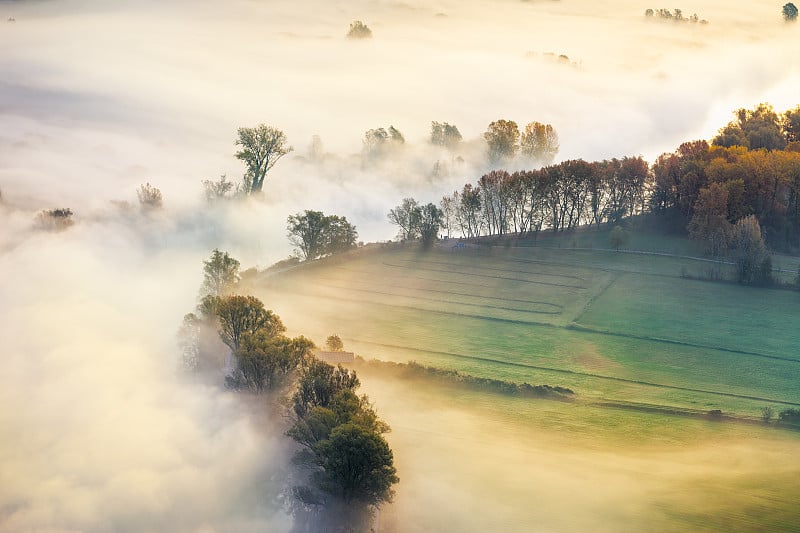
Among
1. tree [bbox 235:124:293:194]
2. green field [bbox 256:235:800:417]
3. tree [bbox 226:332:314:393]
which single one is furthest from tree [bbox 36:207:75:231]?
tree [bbox 226:332:314:393]

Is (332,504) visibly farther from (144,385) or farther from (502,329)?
(502,329)

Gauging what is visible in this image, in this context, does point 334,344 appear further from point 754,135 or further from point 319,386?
point 754,135

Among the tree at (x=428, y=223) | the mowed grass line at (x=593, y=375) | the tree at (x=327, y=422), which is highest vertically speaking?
the tree at (x=428, y=223)

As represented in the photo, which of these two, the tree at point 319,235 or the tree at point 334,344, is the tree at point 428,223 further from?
the tree at point 334,344

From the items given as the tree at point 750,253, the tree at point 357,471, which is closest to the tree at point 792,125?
the tree at point 750,253

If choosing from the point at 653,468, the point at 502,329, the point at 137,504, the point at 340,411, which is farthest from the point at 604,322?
the point at 137,504

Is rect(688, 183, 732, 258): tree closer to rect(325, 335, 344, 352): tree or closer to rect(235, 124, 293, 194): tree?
rect(325, 335, 344, 352): tree
